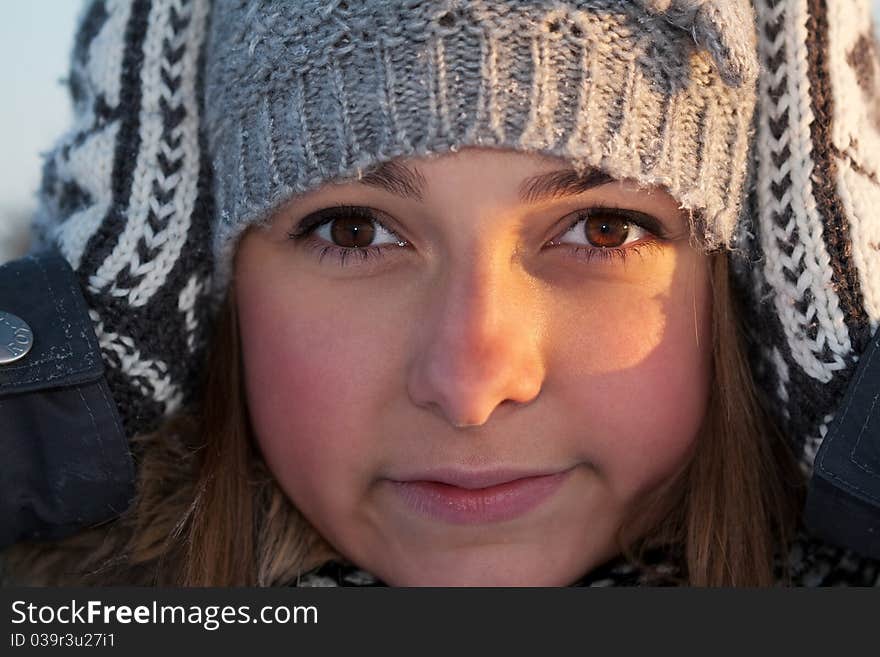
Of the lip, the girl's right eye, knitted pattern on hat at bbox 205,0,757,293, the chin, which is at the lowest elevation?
the chin

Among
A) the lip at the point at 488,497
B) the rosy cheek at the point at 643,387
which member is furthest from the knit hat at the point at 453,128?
the lip at the point at 488,497

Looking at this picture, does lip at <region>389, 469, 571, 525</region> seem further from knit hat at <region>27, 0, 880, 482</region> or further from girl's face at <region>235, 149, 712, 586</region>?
knit hat at <region>27, 0, 880, 482</region>

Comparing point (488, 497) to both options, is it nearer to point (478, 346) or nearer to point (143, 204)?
point (478, 346)

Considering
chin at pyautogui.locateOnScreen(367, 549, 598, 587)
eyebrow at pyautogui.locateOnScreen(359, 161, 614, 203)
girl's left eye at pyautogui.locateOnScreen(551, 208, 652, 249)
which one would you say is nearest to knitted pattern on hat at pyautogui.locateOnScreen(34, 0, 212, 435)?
eyebrow at pyautogui.locateOnScreen(359, 161, 614, 203)

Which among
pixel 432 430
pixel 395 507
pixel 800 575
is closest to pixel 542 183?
pixel 432 430

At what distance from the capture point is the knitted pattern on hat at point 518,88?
143cm

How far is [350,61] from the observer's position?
1484 mm

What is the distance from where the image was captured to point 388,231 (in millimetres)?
1566

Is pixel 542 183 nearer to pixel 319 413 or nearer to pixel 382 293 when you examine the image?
pixel 382 293

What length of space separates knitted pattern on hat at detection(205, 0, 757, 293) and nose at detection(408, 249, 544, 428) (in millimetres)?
180

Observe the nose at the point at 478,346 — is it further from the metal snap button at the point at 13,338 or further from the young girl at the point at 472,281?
the metal snap button at the point at 13,338

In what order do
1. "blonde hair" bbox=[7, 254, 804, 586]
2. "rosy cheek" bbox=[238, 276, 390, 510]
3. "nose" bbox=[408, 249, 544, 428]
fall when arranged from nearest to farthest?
"nose" bbox=[408, 249, 544, 428]
"rosy cheek" bbox=[238, 276, 390, 510]
"blonde hair" bbox=[7, 254, 804, 586]

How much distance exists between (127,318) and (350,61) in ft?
1.71

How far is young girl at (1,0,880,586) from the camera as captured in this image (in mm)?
1439
